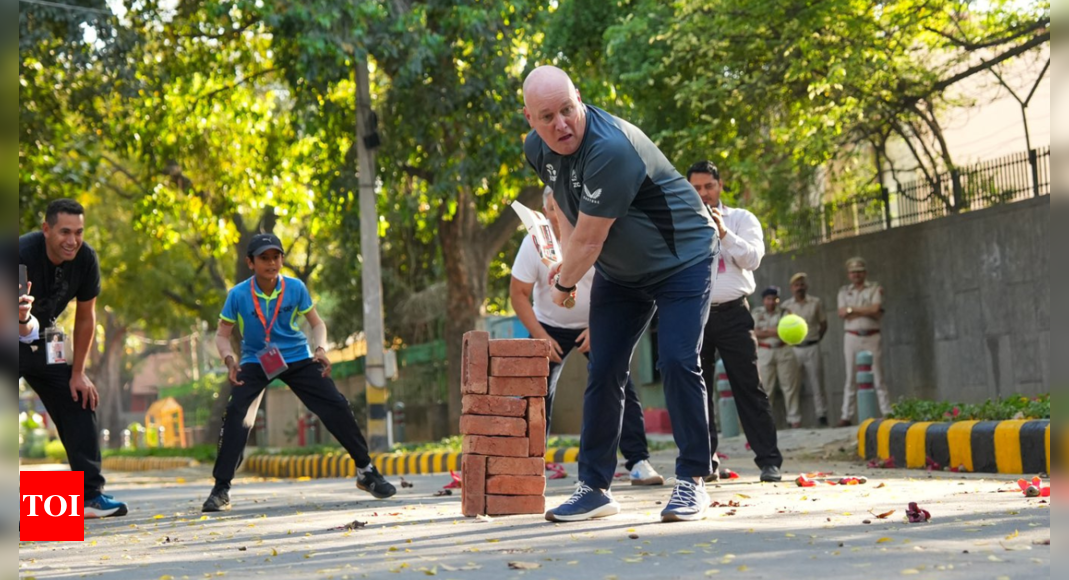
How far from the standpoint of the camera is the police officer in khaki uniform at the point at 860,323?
17.2 meters

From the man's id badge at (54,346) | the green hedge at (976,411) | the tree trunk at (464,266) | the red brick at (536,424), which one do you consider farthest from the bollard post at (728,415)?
the man's id badge at (54,346)

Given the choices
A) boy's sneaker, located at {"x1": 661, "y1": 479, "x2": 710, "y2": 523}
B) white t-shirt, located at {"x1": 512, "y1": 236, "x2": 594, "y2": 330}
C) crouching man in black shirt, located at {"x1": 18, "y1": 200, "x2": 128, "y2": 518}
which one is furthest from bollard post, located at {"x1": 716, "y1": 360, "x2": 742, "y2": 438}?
boy's sneaker, located at {"x1": 661, "y1": 479, "x2": 710, "y2": 523}

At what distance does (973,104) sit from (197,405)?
163 feet

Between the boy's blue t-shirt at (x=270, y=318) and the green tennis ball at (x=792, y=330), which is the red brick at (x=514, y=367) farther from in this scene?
the green tennis ball at (x=792, y=330)

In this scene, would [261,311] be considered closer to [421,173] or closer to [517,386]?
[517,386]

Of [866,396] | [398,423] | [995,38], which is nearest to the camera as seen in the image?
[995,38]

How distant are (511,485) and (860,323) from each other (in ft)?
35.1

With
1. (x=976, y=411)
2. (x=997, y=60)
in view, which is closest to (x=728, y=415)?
(x=997, y=60)

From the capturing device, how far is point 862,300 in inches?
682

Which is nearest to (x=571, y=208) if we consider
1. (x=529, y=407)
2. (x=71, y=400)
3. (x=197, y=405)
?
(x=529, y=407)

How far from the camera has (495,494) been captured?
7.42 metres

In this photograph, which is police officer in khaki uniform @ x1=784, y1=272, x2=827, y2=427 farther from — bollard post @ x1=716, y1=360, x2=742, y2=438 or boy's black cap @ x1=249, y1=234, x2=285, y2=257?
boy's black cap @ x1=249, y1=234, x2=285, y2=257

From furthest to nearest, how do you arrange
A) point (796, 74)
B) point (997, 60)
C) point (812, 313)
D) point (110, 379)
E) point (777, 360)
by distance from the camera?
point (110, 379), point (777, 360), point (812, 313), point (997, 60), point (796, 74)

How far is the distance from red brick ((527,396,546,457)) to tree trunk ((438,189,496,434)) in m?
14.5
